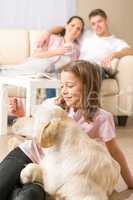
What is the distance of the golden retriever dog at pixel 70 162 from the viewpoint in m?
1.32

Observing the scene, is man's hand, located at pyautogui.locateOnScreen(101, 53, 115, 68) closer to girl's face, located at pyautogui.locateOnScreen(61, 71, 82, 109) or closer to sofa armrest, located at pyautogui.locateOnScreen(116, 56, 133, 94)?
sofa armrest, located at pyautogui.locateOnScreen(116, 56, 133, 94)

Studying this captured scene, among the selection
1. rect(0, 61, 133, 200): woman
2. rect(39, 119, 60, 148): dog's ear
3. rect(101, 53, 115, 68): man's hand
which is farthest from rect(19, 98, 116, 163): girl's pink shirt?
rect(101, 53, 115, 68): man's hand

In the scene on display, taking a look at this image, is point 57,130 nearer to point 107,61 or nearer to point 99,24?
point 107,61

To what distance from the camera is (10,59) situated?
12.2 ft

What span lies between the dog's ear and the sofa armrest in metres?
2.01

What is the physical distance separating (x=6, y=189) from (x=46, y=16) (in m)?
2.96

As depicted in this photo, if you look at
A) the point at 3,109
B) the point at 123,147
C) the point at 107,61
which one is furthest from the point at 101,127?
the point at 107,61

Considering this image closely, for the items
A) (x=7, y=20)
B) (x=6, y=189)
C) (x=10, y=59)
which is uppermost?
(x=7, y=20)

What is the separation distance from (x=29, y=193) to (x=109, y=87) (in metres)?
1.98

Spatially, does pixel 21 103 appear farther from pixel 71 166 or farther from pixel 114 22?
pixel 71 166

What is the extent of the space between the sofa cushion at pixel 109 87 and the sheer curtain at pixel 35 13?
1.20m

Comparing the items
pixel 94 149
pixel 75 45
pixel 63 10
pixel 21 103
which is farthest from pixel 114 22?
pixel 94 149

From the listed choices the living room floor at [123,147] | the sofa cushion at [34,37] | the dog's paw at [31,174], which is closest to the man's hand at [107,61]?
the living room floor at [123,147]

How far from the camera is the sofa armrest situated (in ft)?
10.7
